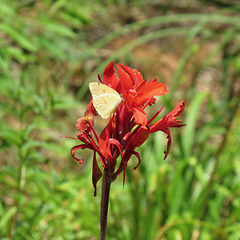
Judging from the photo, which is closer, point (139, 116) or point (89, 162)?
point (139, 116)

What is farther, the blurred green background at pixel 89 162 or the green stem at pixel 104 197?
the blurred green background at pixel 89 162

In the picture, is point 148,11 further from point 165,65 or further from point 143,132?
point 143,132

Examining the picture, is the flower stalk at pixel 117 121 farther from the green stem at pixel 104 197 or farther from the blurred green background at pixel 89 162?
the blurred green background at pixel 89 162

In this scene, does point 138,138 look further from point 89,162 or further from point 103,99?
point 89,162

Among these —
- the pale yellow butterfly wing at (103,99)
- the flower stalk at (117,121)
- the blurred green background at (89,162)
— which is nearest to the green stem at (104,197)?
the flower stalk at (117,121)

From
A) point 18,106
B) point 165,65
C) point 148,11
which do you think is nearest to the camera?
point 18,106

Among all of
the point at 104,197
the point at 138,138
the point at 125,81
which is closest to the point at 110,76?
the point at 125,81

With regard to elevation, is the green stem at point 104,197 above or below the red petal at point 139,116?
below

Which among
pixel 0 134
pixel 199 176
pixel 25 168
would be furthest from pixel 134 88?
pixel 199 176
